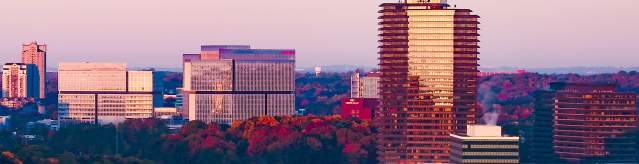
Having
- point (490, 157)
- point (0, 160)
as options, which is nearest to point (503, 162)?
point (490, 157)

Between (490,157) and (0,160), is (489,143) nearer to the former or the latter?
(490,157)

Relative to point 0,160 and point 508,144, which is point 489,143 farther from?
point 0,160

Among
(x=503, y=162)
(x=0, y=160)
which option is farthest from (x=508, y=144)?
(x=0, y=160)

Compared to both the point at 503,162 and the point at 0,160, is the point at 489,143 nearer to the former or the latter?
the point at 503,162

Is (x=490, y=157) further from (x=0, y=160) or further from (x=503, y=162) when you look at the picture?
(x=0, y=160)

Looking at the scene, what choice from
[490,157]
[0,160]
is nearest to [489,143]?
[490,157]
